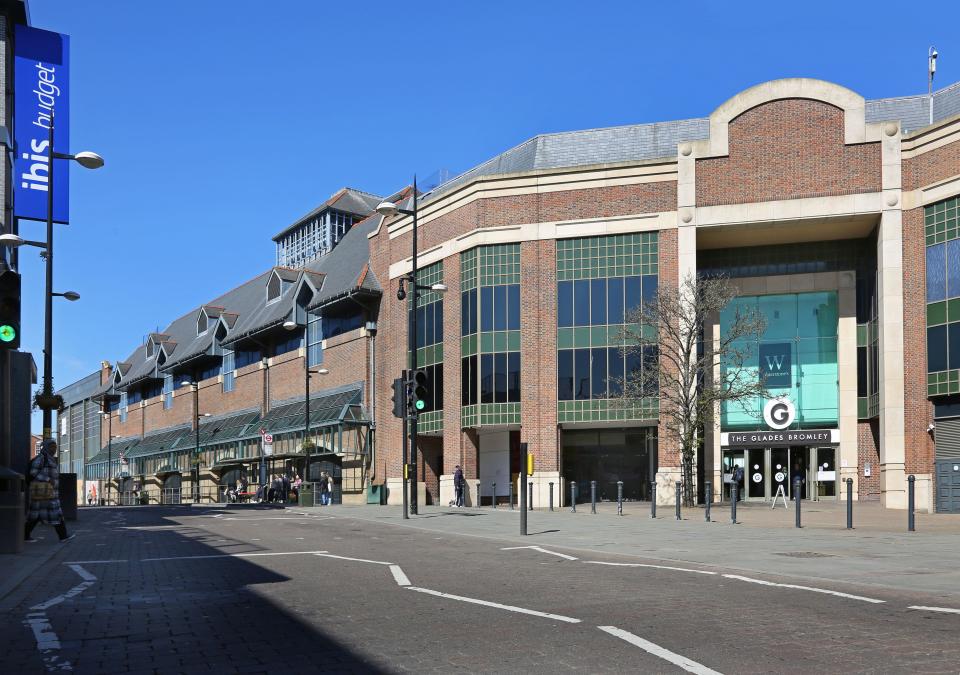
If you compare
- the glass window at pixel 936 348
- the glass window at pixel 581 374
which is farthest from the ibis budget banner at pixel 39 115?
the glass window at pixel 936 348

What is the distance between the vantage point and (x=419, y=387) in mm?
24500

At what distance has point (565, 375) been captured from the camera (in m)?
38.9

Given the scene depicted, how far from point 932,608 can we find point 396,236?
3830 centimetres

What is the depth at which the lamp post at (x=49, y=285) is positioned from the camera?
20312 millimetres

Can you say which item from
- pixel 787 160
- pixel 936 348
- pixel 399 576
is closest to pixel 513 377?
pixel 787 160

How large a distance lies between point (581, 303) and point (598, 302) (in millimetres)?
683

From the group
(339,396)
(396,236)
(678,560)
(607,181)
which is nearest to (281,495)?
(339,396)

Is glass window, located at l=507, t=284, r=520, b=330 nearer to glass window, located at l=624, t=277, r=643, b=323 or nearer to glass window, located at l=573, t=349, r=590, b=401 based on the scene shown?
glass window, located at l=573, t=349, r=590, b=401

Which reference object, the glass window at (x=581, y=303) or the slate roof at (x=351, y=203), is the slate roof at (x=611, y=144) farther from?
the slate roof at (x=351, y=203)

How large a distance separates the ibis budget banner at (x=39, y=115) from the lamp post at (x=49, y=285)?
2083 cm

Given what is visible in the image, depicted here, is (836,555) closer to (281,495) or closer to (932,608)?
(932,608)

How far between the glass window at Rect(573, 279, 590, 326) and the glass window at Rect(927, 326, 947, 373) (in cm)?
1226

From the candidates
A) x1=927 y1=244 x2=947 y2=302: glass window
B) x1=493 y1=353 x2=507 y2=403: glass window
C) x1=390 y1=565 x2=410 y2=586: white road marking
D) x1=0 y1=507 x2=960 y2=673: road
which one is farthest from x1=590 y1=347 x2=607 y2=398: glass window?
x1=390 y1=565 x2=410 y2=586: white road marking

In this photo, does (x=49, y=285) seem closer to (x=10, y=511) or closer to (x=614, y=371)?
(x=10, y=511)
